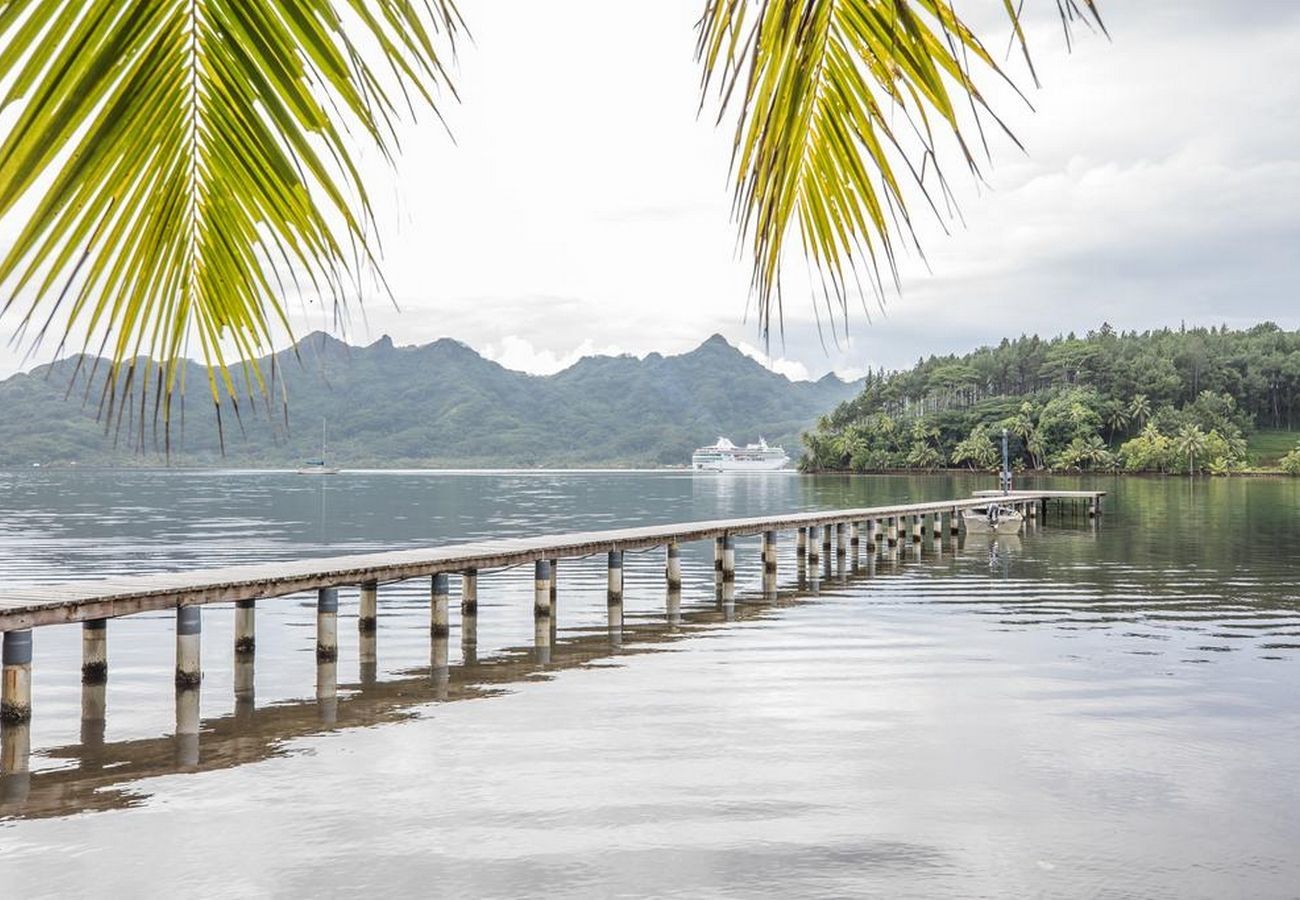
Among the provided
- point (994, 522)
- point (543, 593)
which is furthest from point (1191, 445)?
point (543, 593)

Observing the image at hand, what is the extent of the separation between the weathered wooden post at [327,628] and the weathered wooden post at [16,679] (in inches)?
193

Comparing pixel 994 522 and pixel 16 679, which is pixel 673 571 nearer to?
pixel 16 679

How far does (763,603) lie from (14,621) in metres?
19.4

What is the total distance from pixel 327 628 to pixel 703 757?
810cm

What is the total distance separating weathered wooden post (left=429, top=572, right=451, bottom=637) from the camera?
22.3 metres

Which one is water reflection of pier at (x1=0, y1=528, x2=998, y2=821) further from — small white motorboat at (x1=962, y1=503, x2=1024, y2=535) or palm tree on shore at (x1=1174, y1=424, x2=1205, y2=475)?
palm tree on shore at (x1=1174, y1=424, x2=1205, y2=475)

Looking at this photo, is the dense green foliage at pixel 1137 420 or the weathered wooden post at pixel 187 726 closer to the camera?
the weathered wooden post at pixel 187 726

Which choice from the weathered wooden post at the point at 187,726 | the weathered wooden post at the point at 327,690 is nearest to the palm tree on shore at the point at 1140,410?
the weathered wooden post at the point at 327,690

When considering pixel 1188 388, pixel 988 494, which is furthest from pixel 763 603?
pixel 1188 388

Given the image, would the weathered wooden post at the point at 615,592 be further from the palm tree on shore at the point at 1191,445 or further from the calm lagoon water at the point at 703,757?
the palm tree on shore at the point at 1191,445

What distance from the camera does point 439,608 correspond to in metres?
22.5

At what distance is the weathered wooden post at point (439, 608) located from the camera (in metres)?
22.3

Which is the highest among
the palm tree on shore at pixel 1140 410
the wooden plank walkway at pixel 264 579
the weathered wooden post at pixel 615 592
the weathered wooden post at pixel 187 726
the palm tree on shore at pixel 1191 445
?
the palm tree on shore at pixel 1140 410

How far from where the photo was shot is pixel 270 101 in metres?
1.57
